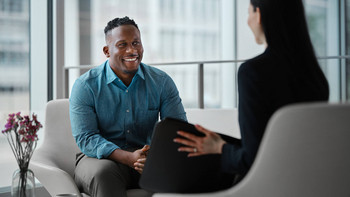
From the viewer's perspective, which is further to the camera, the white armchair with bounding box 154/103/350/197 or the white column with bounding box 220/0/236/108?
the white column with bounding box 220/0/236/108

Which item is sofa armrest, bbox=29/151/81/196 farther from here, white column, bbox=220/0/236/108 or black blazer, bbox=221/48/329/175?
white column, bbox=220/0/236/108

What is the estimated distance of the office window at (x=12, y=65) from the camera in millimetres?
3391

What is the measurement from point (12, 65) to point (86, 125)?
1970mm

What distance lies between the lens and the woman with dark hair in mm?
1057

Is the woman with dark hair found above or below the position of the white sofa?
above

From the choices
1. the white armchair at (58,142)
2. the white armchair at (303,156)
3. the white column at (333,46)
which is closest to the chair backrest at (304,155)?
the white armchair at (303,156)

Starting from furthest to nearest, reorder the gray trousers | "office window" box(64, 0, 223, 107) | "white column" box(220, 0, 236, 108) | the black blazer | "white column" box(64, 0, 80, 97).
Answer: "white column" box(220, 0, 236, 108) < "office window" box(64, 0, 223, 107) < "white column" box(64, 0, 80, 97) < the gray trousers < the black blazer

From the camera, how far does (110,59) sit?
202 cm

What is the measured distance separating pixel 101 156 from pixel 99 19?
301cm

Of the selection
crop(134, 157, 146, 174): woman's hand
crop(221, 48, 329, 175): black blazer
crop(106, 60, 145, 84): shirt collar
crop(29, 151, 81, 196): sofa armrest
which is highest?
crop(106, 60, 145, 84): shirt collar

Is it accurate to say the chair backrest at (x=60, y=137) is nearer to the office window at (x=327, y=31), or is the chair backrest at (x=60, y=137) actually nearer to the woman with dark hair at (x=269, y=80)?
the woman with dark hair at (x=269, y=80)

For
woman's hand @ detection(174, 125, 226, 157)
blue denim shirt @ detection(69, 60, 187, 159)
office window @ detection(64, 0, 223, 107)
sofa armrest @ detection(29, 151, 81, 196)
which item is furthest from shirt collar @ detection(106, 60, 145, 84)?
office window @ detection(64, 0, 223, 107)

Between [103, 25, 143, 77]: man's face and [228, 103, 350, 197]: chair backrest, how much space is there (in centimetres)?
108

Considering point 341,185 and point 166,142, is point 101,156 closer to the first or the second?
point 166,142
